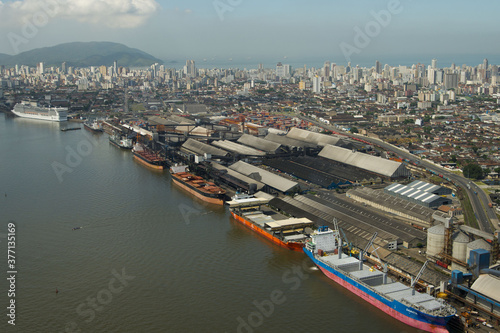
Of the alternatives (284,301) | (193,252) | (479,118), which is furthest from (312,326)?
(479,118)

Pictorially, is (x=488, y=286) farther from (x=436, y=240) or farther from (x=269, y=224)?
(x=269, y=224)

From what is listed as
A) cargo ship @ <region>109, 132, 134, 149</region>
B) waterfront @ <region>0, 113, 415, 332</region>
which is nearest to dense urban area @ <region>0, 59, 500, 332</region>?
cargo ship @ <region>109, 132, 134, 149</region>

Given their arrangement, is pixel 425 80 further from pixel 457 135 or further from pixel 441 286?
pixel 441 286

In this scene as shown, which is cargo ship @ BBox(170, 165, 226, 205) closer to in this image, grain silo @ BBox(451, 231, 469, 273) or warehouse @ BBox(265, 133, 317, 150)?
warehouse @ BBox(265, 133, 317, 150)

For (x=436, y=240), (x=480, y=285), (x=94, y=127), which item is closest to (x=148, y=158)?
(x=94, y=127)

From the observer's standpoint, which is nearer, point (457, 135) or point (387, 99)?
point (457, 135)

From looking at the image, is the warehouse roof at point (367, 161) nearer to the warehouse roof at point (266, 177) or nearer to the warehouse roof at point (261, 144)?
the warehouse roof at point (261, 144)
